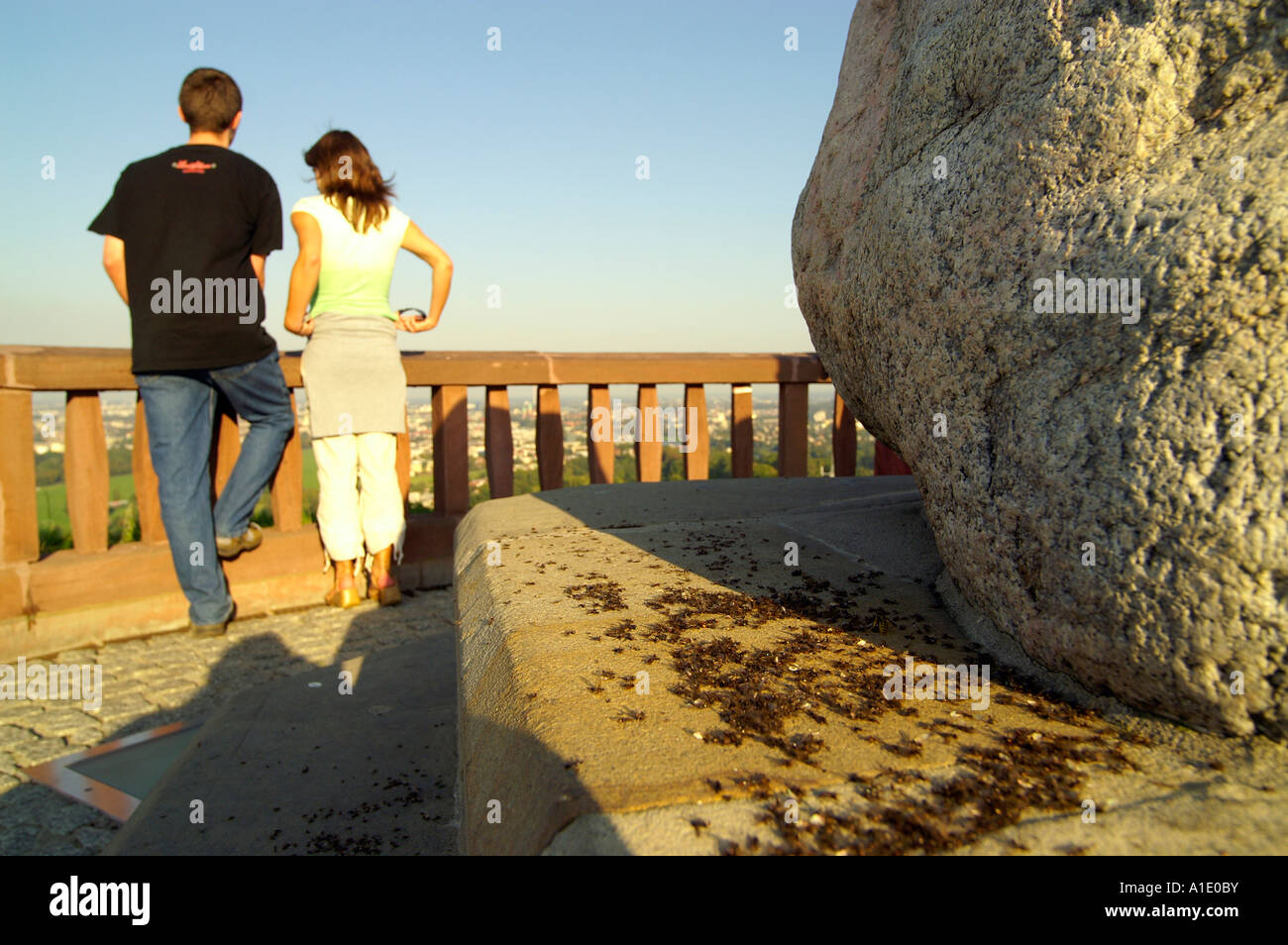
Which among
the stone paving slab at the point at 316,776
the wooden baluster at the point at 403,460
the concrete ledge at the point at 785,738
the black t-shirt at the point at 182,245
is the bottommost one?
the stone paving slab at the point at 316,776

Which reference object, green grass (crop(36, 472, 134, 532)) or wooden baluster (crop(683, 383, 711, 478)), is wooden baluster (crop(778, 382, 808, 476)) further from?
green grass (crop(36, 472, 134, 532))

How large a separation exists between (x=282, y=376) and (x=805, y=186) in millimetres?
3197

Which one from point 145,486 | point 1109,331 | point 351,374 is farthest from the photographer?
point 145,486

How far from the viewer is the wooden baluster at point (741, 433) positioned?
603 centimetres

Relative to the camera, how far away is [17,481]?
402 centimetres

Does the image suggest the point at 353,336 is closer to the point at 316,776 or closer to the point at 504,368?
the point at 504,368

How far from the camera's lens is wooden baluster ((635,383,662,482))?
577 centimetres

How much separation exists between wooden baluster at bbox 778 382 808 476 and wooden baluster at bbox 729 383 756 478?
23 centimetres

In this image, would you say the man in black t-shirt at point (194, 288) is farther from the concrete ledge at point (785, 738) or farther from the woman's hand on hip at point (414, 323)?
the concrete ledge at point (785, 738)

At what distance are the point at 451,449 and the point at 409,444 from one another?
0.99ft

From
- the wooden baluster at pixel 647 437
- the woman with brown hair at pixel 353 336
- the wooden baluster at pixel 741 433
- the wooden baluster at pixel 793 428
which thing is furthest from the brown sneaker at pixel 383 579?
the wooden baluster at pixel 793 428

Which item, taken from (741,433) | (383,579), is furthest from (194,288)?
(741,433)

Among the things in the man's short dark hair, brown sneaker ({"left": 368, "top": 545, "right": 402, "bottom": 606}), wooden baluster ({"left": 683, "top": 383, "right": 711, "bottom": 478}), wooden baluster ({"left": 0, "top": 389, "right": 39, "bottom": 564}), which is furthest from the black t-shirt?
wooden baluster ({"left": 683, "top": 383, "right": 711, "bottom": 478})
